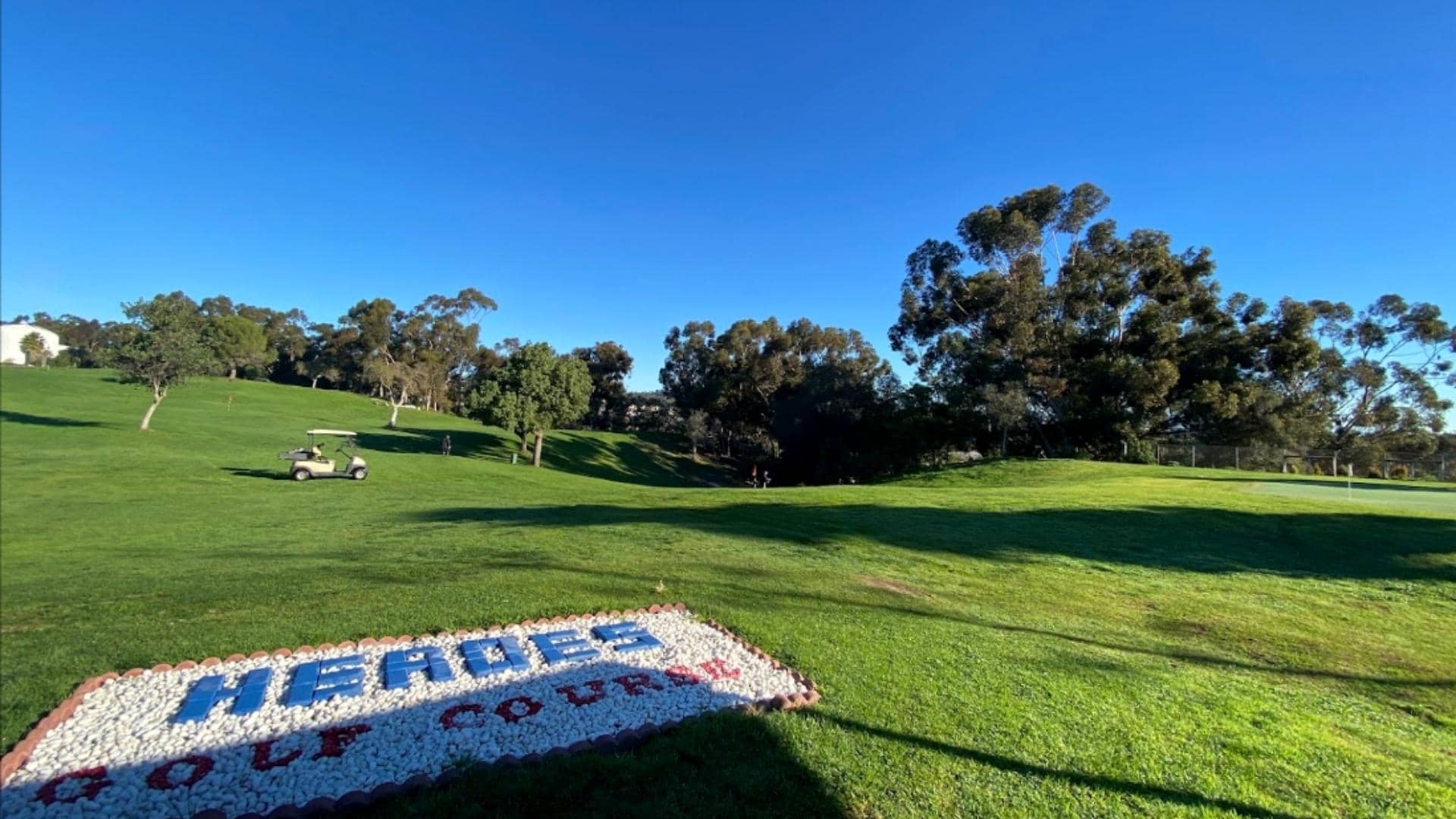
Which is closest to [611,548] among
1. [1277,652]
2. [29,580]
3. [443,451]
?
[29,580]

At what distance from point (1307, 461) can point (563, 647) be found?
34210 mm

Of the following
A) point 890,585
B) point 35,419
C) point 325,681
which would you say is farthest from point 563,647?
point 35,419

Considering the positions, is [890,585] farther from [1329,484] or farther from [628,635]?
[1329,484]

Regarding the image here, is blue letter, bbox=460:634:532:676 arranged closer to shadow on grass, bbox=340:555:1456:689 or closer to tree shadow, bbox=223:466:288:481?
shadow on grass, bbox=340:555:1456:689

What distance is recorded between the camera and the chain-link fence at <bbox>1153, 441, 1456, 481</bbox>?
82.6 ft

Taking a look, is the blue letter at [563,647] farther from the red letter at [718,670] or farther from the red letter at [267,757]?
the red letter at [267,757]

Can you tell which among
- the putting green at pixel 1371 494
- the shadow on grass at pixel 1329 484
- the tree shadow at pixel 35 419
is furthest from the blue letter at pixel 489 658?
the shadow on grass at pixel 1329 484

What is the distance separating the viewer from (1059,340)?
29453 mm

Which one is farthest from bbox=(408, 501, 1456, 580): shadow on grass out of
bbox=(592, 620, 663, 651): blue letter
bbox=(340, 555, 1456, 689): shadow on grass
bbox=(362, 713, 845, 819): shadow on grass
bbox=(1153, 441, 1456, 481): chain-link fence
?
bbox=(1153, 441, 1456, 481): chain-link fence

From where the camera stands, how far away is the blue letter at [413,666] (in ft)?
12.2

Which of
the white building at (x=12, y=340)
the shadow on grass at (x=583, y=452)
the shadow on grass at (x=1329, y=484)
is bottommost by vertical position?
the shadow on grass at (x=583, y=452)

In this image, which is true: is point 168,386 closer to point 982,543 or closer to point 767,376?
point 982,543

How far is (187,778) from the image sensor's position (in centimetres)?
263

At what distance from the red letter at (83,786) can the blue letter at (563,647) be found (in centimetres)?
214
